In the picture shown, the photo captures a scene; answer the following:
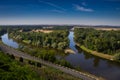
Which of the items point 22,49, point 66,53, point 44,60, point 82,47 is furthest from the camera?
point 82,47

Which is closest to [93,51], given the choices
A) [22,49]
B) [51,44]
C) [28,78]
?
[51,44]

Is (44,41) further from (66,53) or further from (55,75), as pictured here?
(55,75)

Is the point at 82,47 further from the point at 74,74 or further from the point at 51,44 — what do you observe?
the point at 74,74

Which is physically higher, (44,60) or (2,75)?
(2,75)

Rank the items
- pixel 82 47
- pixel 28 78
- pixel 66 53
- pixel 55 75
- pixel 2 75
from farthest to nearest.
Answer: pixel 82 47 → pixel 66 53 → pixel 55 75 → pixel 28 78 → pixel 2 75

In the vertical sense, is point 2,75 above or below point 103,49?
above

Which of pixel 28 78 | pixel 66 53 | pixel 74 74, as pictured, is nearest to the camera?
pixel 28 78

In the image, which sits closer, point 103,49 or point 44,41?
point 103,49

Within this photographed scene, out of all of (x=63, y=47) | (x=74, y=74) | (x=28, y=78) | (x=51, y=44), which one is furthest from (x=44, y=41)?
(x=28, y=78)

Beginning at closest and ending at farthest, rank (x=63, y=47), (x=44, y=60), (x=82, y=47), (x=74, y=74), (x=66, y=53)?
(x=74, y=74), (x=44, y=60), (x=66, y=53), (x=63, y=47), (x=82, y=47)
